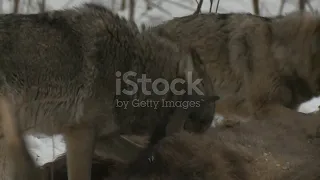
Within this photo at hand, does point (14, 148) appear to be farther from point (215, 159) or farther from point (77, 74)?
point (215, 159)

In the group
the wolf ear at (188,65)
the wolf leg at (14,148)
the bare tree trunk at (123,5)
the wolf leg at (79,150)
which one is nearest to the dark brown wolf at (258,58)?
the wolf ear at (188,65)

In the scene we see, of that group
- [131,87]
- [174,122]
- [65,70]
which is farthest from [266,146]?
[65,70]

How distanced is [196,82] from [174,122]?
0.29 metres

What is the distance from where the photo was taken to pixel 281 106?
14.7 feet

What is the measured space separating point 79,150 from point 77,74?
1.34ft

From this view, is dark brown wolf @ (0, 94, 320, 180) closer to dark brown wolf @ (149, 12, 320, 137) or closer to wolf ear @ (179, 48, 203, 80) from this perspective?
wolf ear @ (179, 48, 203, 80)

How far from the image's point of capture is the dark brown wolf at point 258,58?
458cm

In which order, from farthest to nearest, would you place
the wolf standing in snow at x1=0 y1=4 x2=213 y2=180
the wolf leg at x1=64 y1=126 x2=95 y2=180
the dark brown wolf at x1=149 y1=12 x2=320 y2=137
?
the dark brown wolf at x1=149 y1=12 x2=320 y2=137
the wolf leg at x1=64 y1=126 x2=95 y2=180
the wolf standing in snow at x1=0 y1=4 x2=213 y2=180

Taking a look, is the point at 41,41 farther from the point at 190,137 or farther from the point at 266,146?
the point at 266,146

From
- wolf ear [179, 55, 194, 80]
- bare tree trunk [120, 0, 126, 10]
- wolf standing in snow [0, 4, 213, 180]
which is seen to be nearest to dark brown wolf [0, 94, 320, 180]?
wolf standing in snow [0, 4, 213, 180]

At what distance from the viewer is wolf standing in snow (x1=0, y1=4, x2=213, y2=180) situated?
9.27 ft

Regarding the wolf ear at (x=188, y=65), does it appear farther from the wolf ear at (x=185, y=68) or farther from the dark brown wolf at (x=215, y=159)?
the dark brown wolf at (x=215, y=159)

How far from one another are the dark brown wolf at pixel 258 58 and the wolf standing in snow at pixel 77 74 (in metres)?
1.37

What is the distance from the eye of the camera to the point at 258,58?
4.59 meters
